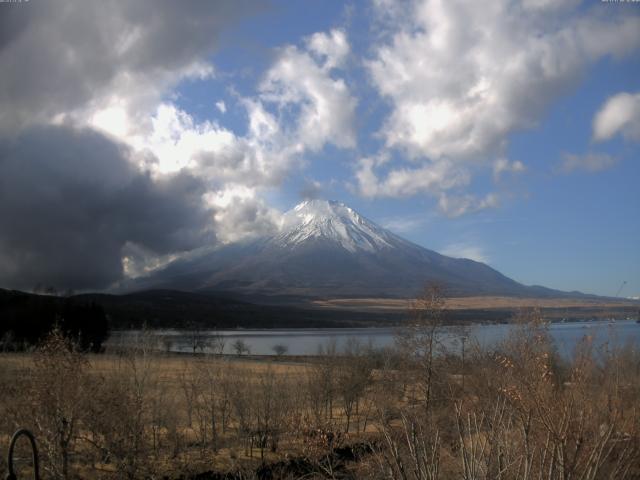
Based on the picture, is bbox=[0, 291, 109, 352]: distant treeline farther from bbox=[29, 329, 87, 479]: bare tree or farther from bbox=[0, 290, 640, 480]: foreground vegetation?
bbox=[29, 329, 87, 479]: bare tree

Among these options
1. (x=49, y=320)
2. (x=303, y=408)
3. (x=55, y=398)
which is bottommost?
(x=303, y=408)

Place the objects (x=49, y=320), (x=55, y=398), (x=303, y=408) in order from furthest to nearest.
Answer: (x=49, y=320) < (x=303, y=408) < (x=55, y=398)

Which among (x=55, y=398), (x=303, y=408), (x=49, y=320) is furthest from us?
(x=49, y=320)

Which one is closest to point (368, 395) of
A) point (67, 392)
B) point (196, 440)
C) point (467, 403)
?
point (196, 440)

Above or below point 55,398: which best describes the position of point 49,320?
above

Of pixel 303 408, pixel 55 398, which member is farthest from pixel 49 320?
pixel 55 398

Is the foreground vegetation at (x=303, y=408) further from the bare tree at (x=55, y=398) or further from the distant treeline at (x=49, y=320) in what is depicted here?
the distant treeline at (x=49, y=320)

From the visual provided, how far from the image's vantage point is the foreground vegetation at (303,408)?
10.8m

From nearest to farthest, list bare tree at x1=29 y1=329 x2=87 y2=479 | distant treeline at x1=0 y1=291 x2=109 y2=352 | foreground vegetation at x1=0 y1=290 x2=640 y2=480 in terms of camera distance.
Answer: foreground vegetation at x1=0 y1=290 x2=640 y2=480 < bare tree at x1=29 y1=329 x2=87 y2=479 < distant treeline at x1=0 y1=291 x2=109 y2=352

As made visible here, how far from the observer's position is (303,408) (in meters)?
31.7

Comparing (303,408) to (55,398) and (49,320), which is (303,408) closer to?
(55,398)

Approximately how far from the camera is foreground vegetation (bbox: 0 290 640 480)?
425 inches

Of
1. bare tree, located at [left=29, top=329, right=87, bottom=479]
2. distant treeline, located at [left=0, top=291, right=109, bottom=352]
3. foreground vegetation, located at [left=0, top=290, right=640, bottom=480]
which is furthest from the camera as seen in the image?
distant treeline, located at [left=0, top=291, right=109, bottom=352]

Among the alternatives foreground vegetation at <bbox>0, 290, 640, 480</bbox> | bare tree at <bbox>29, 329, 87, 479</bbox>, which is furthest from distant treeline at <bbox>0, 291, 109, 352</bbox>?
bare tree at <bbox>29, 329, 87, 479</bbox>
